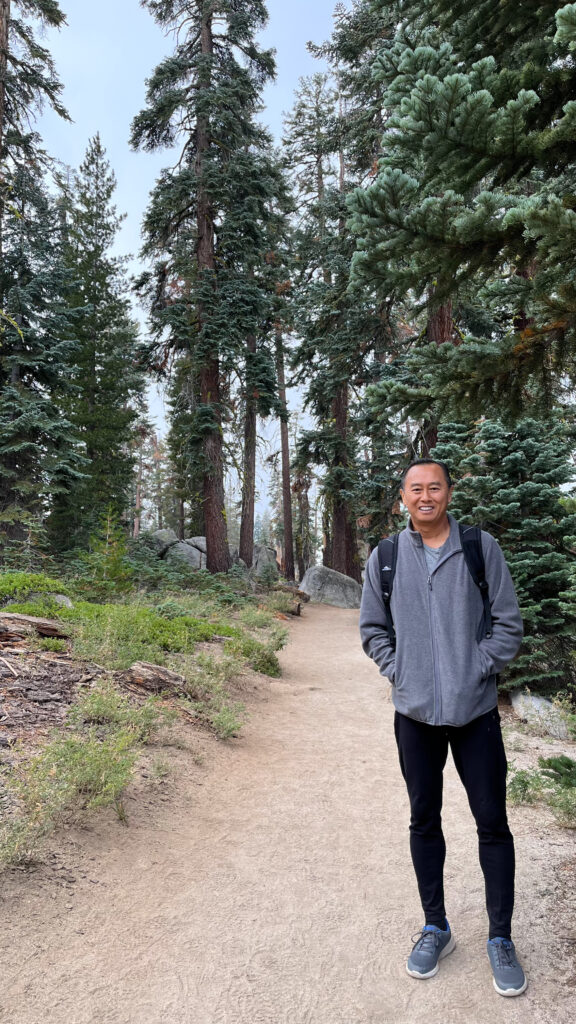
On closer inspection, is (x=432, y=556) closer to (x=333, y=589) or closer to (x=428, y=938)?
(x=428, y=938)

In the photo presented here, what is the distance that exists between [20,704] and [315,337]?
1268 cm

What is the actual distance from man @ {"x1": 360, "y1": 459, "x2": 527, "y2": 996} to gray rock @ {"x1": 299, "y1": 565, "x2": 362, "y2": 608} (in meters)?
16.6

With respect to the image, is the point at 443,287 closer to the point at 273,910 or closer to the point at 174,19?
the point at 273,910

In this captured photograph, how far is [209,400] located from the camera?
15156 mm

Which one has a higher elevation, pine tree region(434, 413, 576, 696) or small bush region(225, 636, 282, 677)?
pine tree region(434, 413, 576, 696)

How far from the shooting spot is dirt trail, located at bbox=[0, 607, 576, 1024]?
228 centimetres

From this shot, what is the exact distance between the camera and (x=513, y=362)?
9.34ft

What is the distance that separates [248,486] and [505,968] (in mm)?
19515

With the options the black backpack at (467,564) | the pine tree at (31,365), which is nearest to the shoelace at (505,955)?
the black backpack at (467,564)

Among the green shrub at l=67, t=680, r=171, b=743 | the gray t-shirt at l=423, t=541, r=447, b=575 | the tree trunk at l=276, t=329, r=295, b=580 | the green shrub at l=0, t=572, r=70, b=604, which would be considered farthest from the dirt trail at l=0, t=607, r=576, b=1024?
the tree trunk at l=276, t=329, r=295, b=580

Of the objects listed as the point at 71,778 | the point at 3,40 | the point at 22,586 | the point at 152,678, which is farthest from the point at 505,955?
the point at 3,40

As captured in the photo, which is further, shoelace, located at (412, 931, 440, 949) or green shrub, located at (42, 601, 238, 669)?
green shrub, located at (42, 601, 238, 669)

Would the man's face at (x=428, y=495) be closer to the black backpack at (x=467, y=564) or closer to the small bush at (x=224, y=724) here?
the black backpack at (x=467, y=564)

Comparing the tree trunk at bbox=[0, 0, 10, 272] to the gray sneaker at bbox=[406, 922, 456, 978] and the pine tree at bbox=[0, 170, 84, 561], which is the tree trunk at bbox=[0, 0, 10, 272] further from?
the gray sneaker at bbox=[406, 922, 456, 978]
